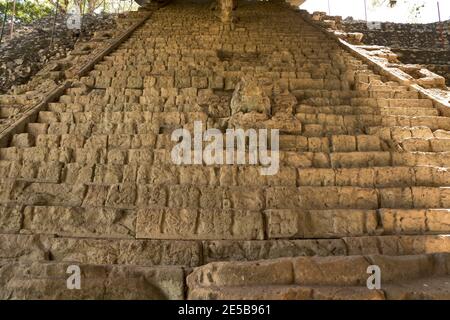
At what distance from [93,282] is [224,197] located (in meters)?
1.66

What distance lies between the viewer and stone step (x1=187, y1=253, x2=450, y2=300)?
6.88 ft

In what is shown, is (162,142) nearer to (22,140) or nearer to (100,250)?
(100,250)

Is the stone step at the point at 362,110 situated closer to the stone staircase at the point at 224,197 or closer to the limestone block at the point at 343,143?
the stone staircase at the point at 224,197

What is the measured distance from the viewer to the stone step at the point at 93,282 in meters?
2.15

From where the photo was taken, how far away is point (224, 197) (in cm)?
355

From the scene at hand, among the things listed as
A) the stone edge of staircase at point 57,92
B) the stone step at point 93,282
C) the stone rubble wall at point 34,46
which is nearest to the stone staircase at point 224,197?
the stone step at point 93,282

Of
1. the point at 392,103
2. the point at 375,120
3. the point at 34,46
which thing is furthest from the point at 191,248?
the point at 34,46

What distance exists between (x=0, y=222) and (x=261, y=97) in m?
3.62

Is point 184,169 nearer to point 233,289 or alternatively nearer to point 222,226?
point 222,226

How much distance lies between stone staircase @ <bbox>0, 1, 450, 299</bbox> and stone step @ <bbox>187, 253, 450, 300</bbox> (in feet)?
0.03

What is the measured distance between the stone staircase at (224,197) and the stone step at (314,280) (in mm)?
10

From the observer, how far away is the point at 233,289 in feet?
7.06

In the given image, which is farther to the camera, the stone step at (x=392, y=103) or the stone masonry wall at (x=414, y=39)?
the stone masonry wall at (x=414, y=39)
